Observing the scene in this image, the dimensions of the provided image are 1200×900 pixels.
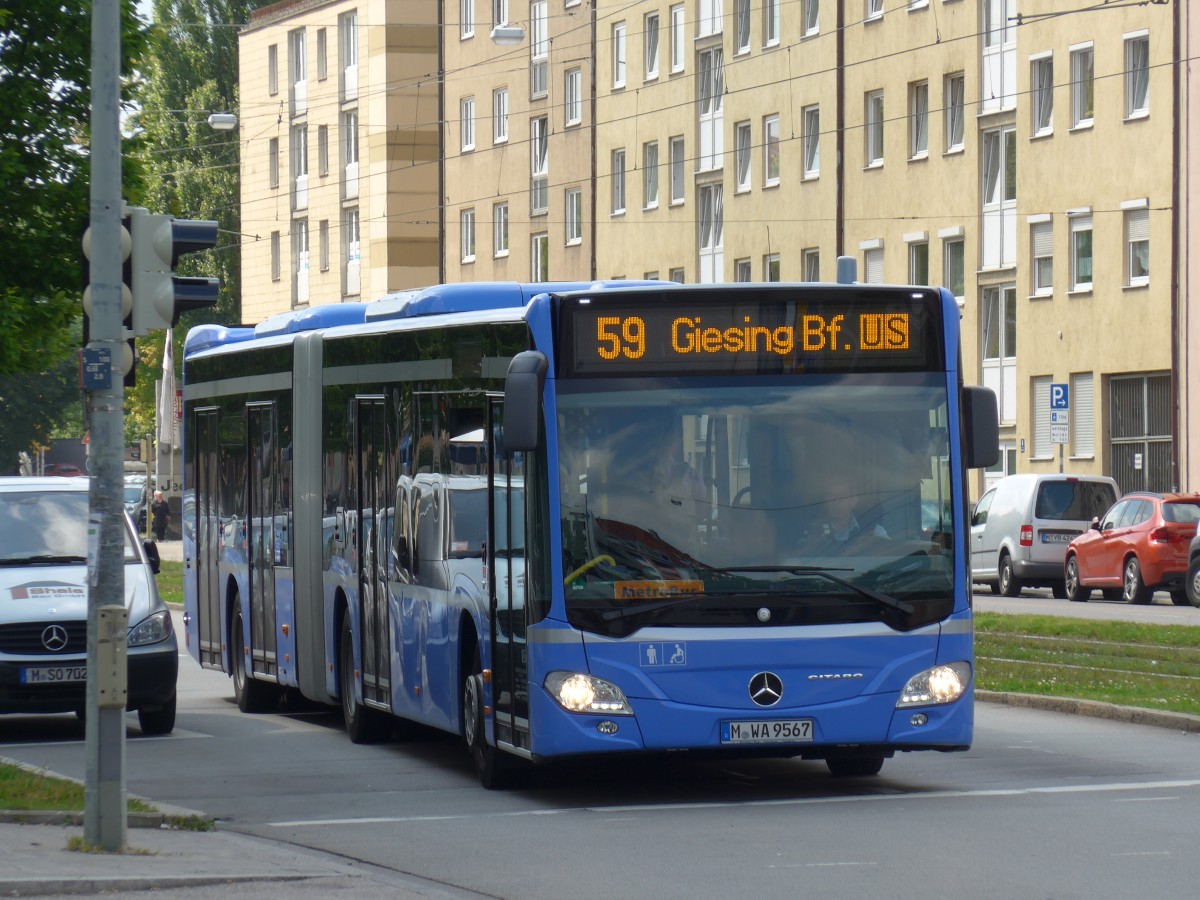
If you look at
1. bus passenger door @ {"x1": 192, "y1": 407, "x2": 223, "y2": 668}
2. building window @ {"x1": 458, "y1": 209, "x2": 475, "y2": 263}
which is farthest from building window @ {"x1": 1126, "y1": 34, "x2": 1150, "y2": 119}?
building window @ {"x1": 458, "y1": 209, "x2": 475, "y2": 263}

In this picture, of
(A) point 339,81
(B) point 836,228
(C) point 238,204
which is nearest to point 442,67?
(A) point 339,81

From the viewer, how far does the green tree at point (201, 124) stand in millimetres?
91562

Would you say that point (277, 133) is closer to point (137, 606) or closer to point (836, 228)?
point (836, 228)

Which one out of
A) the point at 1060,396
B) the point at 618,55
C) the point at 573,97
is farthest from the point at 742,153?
the point at 1060,396

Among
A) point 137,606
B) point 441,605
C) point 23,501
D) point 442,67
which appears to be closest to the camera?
point 441,605

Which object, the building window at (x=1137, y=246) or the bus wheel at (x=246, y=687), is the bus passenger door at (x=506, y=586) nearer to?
the bus wheel at (x=246, y=687)

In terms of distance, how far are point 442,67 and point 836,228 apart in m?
24.7

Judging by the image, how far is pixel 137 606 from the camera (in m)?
17.0

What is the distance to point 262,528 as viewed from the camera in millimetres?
18438

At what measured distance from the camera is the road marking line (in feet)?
39.6

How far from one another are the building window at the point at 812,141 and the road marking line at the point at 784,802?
155 ft

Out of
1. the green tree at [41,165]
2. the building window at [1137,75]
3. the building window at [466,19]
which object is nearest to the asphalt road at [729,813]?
the green tree at [41,165]

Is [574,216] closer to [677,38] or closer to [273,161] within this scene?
[677,38]

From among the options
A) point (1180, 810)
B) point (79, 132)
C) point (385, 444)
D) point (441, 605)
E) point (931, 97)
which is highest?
point (931, 97)
